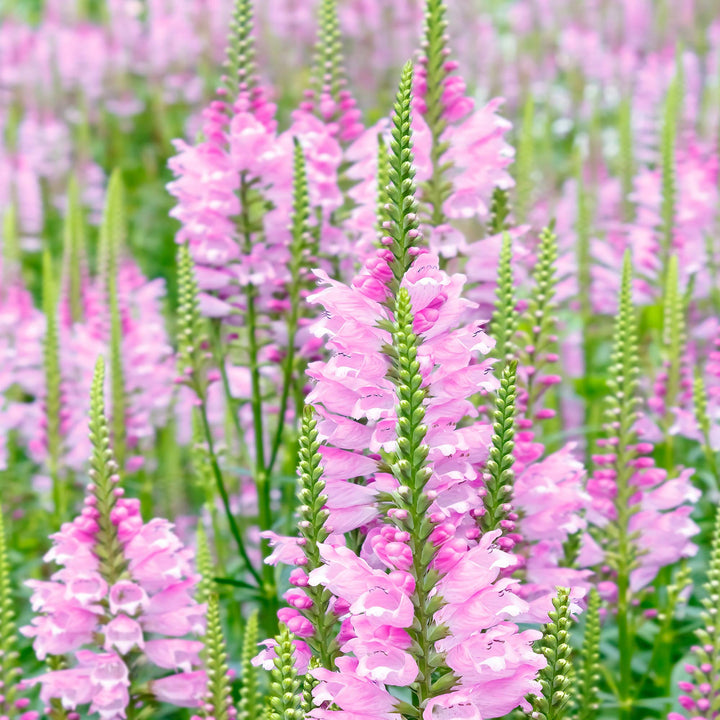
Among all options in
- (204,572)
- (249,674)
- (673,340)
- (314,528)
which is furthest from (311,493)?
(673,340)

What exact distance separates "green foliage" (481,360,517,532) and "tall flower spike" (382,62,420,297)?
216 mm

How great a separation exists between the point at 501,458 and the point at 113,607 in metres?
0.87

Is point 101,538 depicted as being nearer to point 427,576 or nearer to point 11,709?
point 11,709

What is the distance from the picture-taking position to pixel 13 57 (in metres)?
8.38

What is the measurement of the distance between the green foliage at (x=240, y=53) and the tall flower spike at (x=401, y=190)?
1.38 metres

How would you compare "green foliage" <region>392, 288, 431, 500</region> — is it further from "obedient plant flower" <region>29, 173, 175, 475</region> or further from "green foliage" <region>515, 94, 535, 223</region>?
"green foliage" <region>515, 94, 535, 223</region>

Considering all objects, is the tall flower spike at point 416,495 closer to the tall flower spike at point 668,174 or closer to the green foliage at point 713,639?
the green foliage at point 713,639

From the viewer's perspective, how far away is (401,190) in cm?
152

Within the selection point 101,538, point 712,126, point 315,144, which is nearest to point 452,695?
point 101,538

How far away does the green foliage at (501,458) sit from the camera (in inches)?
60.7

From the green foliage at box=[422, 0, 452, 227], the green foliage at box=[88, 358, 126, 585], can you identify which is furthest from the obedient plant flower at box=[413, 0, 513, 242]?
the green foliage at box=[88, 358, 126, 585]

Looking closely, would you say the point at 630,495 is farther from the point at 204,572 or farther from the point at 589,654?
the point at 204,572

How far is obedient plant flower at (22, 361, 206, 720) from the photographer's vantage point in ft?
6.77

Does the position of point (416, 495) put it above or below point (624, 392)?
below
